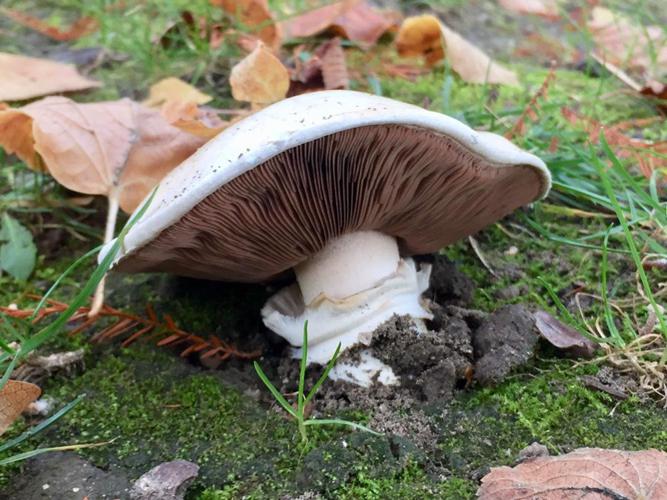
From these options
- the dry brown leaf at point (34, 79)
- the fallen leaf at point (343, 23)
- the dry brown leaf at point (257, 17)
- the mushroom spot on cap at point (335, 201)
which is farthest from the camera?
the fallen leaf at point (343, 23)

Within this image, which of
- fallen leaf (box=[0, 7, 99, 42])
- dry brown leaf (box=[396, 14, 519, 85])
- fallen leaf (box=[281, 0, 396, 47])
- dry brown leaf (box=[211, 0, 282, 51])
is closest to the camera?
dry brown leaf (box=[396, 14, 519, 85])

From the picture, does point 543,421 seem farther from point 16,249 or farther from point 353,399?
point 16,249

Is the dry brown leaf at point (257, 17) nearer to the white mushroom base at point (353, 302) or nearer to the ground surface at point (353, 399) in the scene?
the ground surface at point (353, 399)

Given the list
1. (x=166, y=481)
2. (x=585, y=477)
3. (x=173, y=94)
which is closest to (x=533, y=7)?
(x=173, y=94)

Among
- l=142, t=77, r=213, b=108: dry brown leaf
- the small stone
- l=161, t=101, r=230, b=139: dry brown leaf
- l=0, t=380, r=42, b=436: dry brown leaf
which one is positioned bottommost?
the small stone

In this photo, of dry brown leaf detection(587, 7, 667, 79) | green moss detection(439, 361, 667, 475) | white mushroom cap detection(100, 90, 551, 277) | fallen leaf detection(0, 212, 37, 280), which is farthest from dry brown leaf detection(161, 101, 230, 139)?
dry brown leaf detection(587, 7, 667, 79)

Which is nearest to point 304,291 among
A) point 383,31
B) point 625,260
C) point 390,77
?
point 625,260

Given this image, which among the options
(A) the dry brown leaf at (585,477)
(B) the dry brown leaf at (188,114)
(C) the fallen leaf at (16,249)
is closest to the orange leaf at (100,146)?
(B) the dry brown leaf at (188,114)

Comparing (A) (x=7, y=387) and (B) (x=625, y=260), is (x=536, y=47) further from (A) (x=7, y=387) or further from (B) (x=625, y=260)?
(A) (x=7, y=387)

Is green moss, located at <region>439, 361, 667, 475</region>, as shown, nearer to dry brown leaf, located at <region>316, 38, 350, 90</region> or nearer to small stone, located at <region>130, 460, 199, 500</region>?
small stone, located at <region>130, 460, 199, 500</region>
